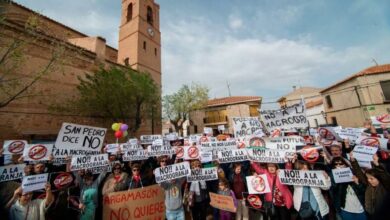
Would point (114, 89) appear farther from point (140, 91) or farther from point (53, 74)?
point (53, 74)

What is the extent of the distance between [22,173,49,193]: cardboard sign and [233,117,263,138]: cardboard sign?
5.74m

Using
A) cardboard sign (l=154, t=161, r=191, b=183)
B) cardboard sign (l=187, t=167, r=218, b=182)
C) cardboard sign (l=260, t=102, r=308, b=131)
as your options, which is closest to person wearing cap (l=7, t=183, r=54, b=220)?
cardboard sign (l=154, t=161, r=191, b=183)

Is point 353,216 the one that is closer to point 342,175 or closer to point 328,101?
point 342,175

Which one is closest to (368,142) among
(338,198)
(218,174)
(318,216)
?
(338,198)

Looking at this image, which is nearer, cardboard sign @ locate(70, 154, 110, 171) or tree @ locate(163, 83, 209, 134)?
cardboard sign @ locate(70, 154, 110, 171)

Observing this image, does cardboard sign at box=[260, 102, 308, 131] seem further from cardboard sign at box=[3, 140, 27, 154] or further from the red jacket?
cardboard sign at box=[3, 140, 27, 154]

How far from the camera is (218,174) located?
4.62 metres

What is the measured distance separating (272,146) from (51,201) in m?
5.00

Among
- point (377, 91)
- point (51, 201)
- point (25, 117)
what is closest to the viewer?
point (51, 201)

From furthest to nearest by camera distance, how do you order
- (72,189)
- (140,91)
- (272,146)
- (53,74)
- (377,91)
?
1. (377,91)
2. (140,91)
3. (53,74)
4. (272,146)
5. (72,189)

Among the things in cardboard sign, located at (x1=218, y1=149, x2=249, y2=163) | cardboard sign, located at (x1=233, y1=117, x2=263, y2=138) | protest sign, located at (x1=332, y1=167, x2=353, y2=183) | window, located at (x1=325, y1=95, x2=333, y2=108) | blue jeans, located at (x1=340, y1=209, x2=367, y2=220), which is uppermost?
window, located at (x1=325, y1=95, x2=333, y2=108)

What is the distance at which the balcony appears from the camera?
35.6m

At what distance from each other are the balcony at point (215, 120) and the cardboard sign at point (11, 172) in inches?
1265

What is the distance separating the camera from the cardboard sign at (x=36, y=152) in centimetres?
508
